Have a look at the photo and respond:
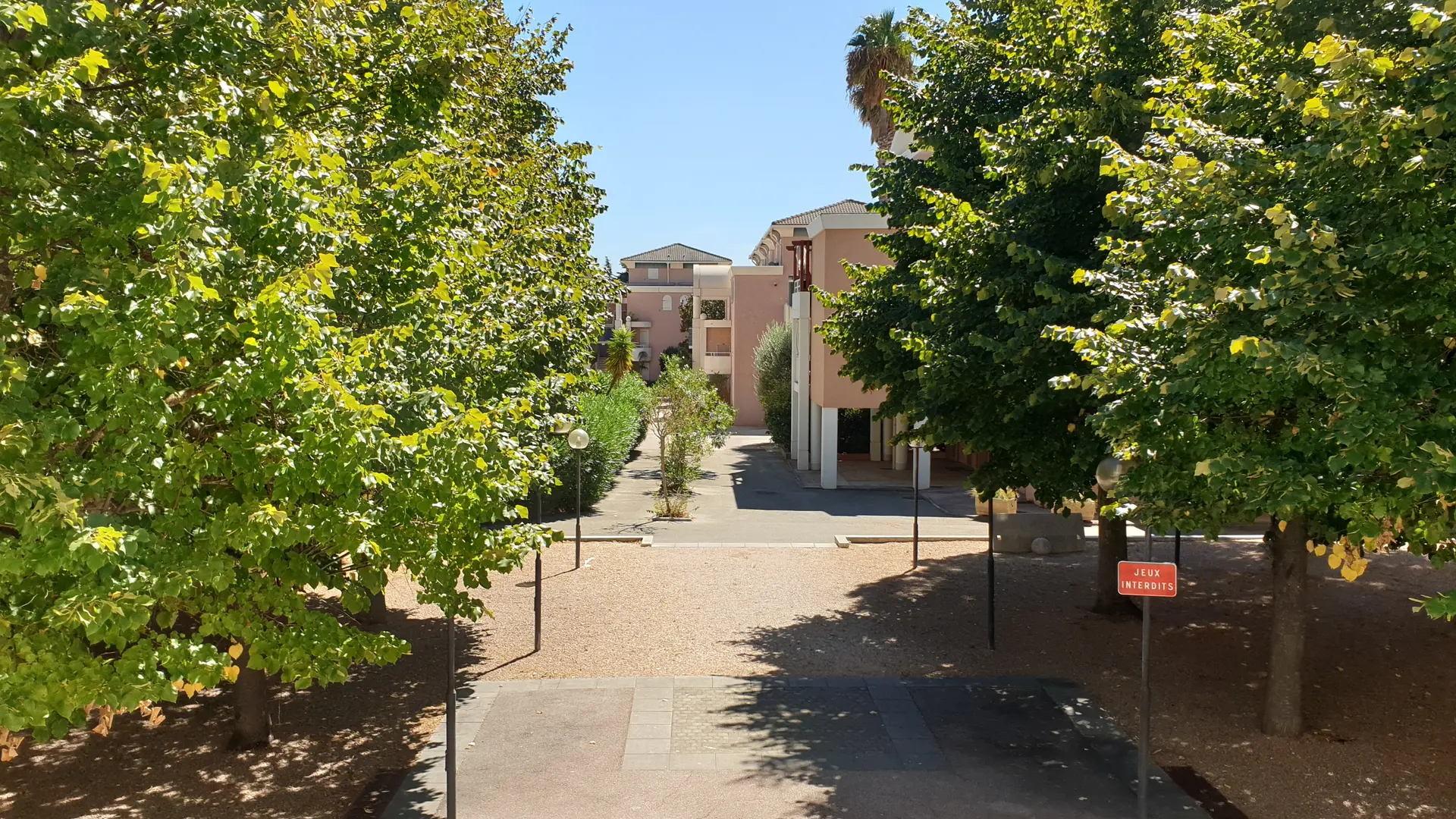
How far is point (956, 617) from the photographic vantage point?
49.2ft

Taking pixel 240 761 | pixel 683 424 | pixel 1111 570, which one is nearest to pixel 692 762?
pixel 240 761

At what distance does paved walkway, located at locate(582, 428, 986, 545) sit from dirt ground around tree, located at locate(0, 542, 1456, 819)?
189cm

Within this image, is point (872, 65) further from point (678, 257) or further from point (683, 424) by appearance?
point (678, 257)

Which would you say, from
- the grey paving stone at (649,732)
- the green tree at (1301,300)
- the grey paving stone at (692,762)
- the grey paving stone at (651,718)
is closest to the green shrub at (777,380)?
the grey paving stone at (651,718)

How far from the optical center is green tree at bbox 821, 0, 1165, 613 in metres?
11.0

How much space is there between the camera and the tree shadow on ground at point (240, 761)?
8.55 meters

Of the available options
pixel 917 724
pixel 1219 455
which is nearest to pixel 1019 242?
pixel 1219 455

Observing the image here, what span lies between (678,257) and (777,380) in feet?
137

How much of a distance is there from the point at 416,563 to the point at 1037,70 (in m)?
9.47

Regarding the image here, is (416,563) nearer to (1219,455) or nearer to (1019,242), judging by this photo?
(1219,455)

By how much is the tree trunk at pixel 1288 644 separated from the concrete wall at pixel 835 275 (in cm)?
1983

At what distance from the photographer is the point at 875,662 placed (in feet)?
42.2

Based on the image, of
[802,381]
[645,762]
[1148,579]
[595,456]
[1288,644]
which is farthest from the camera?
[802,381]

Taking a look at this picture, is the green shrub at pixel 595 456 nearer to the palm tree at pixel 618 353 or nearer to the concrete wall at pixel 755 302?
the palm tree at pixel 618 353
